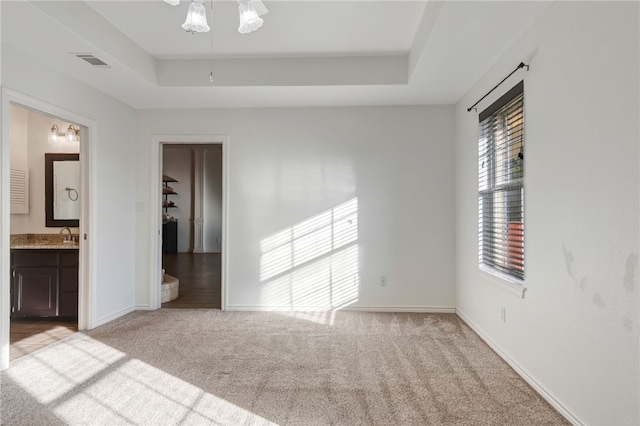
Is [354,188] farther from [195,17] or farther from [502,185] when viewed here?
[195,17]

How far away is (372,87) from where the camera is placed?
12.0ft

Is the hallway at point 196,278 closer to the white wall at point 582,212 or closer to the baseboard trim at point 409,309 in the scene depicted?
the baseboard trim at point 409,309

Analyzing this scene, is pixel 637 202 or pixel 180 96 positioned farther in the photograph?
pixel 180 96

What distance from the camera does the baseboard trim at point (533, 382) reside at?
81.2 inches

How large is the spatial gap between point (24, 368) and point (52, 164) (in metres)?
2.52

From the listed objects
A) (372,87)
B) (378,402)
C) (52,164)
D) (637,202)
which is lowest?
(378,402)

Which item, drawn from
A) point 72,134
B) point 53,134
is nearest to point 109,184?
→ point 72,134

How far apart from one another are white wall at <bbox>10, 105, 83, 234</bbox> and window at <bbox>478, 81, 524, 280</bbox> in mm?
4535

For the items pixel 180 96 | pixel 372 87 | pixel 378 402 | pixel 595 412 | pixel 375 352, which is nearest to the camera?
pixel 595 412

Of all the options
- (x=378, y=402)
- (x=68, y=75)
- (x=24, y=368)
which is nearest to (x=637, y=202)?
(x=378, y=402)

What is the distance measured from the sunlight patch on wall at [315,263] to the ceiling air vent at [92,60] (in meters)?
2.35

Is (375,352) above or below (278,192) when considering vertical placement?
below

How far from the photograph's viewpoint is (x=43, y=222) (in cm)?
430

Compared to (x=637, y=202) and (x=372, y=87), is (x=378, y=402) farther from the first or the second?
(x=372, y=87)
